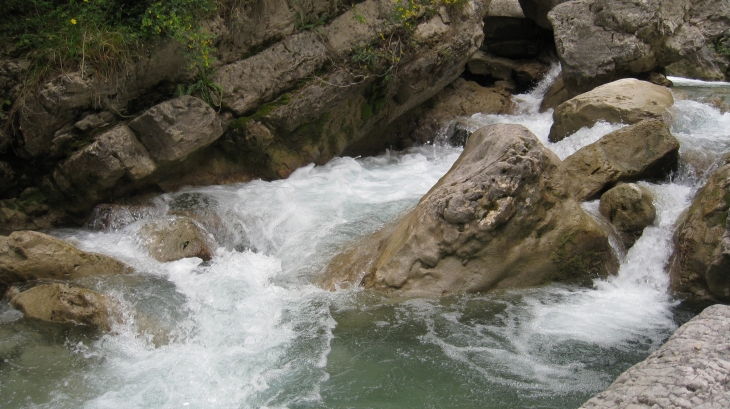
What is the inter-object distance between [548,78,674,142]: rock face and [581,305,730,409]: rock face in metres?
5.62

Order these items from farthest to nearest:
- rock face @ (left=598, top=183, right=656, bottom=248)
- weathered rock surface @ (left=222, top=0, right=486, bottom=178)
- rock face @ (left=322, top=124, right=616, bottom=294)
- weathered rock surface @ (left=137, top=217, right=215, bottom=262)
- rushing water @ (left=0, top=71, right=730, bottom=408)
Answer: weathered rock surface @ (left=222, top=0, right=486, bottom=178) → weathered rock surface @ (left=137, top=217, right=215, bottom=262) → rock face @ (left=598, top=183, right=656, bottom=248) → rock face @ (left=322, top=124, right=616, bottom=294) → rushing water @ (left=0, top=71, right=730, bottom=408)

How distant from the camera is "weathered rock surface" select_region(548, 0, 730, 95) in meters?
10.2

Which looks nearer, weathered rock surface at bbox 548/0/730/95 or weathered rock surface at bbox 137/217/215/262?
weathered rock surface at bbox 137/217/215/262

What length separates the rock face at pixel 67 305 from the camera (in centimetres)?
498

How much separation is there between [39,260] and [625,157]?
6.21 m

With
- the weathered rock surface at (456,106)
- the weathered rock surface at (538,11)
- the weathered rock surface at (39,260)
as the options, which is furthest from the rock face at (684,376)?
the weathered rock surface at (538,11)

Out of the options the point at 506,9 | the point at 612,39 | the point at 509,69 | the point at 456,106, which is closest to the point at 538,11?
the point at 506,9

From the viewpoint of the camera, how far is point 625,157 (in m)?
7.00

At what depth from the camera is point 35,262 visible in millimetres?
5543

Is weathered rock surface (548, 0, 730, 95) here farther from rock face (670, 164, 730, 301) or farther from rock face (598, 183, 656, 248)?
rock face (670, 164, 730, 301)

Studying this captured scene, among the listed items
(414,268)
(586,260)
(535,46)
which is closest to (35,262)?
(414,268)

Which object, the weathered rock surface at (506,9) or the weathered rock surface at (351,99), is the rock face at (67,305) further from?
the weathered rock surface at (506,9)

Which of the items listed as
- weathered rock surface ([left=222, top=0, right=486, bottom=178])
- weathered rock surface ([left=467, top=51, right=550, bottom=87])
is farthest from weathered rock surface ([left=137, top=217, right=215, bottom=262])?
weathered rock surface ([left=467, top=51, right=550, bottom=87])

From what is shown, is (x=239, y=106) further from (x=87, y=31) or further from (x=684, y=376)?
(x=684, y=376)
